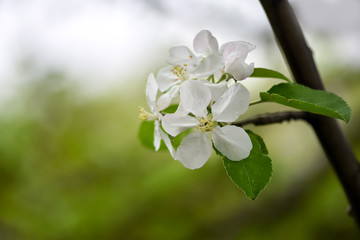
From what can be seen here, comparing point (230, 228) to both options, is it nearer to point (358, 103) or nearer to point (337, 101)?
point (358, 103)

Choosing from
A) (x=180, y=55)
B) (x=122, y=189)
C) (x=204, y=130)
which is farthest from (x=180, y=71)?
(x=122, y=189)

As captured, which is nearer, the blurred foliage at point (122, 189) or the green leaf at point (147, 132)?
the green leaf at point (147, 132)

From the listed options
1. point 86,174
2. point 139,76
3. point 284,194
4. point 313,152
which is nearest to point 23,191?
point 86,174

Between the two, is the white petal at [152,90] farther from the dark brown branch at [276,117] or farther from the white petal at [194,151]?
the dark brown branch at [276,117]

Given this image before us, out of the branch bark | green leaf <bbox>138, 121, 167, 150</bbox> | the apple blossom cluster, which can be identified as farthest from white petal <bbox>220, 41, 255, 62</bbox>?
green leaf <bbox>138, 121, 167, 150</bbox>

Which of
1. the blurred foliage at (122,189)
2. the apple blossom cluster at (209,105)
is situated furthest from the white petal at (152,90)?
the blurred foliage at (122,189)

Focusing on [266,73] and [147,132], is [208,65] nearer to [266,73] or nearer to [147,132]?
[266,73]

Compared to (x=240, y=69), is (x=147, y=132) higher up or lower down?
higher up
